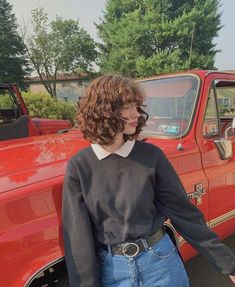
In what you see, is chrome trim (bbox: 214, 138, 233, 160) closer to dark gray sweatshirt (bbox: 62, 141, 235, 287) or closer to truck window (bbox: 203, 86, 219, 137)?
truck window (bbox: 203, 86, 219, 137)

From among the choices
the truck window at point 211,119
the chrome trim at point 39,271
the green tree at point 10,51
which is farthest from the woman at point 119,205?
the green tree at point 10,51

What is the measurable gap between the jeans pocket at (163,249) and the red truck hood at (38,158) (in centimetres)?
66

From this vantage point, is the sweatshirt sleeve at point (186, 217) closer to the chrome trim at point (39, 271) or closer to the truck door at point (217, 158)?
the chrome trim at point (39, 271)

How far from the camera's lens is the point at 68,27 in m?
42.7

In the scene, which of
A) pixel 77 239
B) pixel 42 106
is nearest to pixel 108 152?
pixel 77 239

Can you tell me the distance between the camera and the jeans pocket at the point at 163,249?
1.83 meters

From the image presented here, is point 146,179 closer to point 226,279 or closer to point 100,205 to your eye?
point 100,205

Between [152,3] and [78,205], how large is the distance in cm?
3768

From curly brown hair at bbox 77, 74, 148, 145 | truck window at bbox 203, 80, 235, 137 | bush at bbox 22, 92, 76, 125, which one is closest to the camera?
curly brown hair at bbox 77, 74, 148, 145

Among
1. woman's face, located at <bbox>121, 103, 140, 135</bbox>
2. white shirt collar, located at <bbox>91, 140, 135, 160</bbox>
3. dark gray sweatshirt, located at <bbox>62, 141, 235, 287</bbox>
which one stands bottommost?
dark gray sweatshirt, located at <bbox>62, 141, 235, 287</bbox>

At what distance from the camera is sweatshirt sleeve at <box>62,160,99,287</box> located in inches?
68.9

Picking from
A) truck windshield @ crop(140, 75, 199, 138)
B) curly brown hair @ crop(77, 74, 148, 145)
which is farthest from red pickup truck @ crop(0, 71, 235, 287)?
curly brown hair @ crop(77, 74, 148, 145)

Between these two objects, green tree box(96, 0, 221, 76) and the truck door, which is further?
green tree box(96, 0, 221, 76)

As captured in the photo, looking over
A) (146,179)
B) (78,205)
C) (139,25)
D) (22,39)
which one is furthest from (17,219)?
(22,39)
